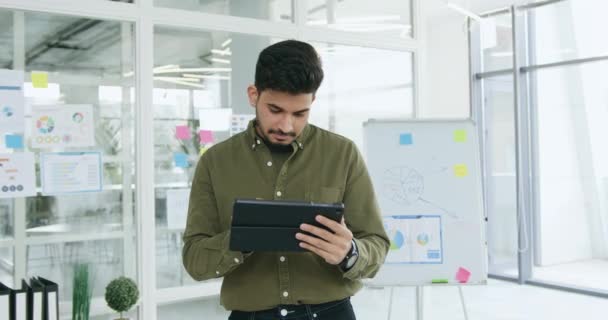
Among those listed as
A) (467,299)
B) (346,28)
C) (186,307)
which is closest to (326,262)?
(186,307)

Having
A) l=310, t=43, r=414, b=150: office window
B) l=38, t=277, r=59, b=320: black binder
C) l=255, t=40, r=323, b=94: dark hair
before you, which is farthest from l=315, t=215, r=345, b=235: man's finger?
l=310, t=43, r=414, b=150: office window

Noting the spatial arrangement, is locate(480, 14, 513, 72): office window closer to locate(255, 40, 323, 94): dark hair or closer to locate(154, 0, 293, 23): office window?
locate(154, 0, 293, 23): office window

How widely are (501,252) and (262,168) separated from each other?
6.87m

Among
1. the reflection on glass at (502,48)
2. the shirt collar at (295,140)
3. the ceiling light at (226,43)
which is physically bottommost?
the shirt collar at (295,140)

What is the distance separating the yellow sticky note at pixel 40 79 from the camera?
292 cm

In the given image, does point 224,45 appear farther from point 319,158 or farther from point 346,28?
point 319,158

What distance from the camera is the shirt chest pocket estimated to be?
4.30 ft

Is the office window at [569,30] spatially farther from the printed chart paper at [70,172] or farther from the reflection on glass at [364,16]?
the printed chart paper at [70,172]

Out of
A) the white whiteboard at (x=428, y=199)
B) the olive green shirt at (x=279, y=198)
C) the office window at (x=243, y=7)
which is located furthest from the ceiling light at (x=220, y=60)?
the olive green shirt at (x=279, y=198)

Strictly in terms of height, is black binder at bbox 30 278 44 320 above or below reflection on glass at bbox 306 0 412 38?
below

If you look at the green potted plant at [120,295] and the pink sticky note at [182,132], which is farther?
the pink sticky note at [182,132]

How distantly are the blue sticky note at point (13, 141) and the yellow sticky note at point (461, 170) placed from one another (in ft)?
7.54

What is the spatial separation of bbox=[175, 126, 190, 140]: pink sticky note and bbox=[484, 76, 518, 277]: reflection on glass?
16.9 feet

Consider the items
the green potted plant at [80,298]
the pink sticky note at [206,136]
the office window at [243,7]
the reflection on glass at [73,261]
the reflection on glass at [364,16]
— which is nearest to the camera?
the green potted plant at [80,298]
